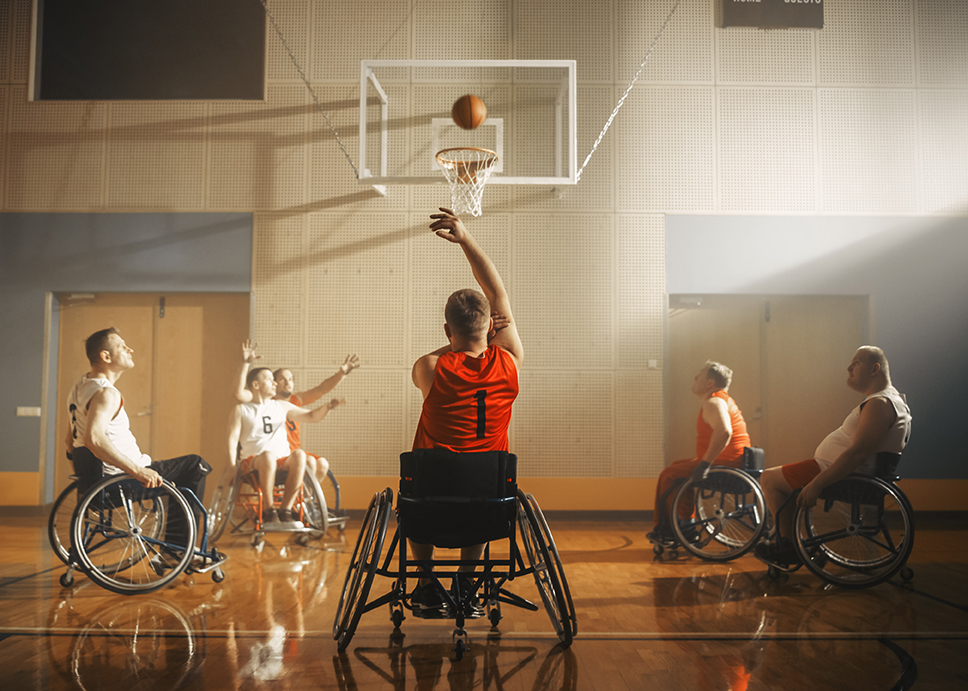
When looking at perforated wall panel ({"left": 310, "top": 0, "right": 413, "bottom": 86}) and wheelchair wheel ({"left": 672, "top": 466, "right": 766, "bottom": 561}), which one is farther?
perforated wall panel ({"left": 310, "top": 0, "right": 413, "bottom": 86})

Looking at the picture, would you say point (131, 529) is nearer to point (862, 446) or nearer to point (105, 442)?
point (105, 442)

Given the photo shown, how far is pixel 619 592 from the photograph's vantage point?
335 cm

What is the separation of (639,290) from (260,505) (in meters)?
3.36

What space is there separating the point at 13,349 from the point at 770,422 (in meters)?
6.33

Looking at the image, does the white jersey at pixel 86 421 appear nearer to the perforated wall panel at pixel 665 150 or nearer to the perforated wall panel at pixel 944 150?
the perforated wall panel at pixel 665 150

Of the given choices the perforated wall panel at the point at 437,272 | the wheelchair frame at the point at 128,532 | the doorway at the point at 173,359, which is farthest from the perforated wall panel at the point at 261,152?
the wheelchair frame at the point at 128,532

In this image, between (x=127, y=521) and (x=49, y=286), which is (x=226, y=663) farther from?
(x=49, y=286)

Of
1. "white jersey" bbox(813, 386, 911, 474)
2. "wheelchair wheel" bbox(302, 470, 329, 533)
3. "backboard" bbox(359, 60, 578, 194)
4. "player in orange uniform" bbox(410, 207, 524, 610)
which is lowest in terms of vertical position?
"wheelchair wheel" bbox(302, 470, 329, 533)

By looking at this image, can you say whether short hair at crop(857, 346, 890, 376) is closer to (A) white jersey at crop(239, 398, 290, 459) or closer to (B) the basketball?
(B) the basketball

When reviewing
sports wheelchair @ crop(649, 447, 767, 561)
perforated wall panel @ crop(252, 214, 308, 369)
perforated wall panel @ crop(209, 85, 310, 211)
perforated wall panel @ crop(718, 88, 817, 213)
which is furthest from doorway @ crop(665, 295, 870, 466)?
perforated wall panel @ crop(209, 85, 310, 211)

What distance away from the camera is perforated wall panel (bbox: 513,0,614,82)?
5805mm

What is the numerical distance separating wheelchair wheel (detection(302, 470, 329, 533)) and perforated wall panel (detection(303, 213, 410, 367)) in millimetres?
1292

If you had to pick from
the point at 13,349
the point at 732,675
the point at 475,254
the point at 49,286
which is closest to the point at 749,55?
the point at 475,254

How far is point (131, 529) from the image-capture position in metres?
3.18
